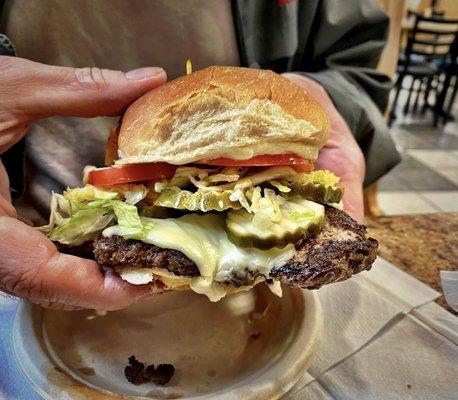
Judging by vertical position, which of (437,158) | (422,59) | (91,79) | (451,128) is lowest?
(451,128)

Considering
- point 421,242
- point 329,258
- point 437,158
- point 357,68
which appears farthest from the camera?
point 437,158

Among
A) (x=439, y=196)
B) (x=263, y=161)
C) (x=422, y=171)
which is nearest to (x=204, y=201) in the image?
(x=263, y=161)

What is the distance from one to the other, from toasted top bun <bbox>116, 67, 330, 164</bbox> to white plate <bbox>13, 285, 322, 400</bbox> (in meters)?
0.33

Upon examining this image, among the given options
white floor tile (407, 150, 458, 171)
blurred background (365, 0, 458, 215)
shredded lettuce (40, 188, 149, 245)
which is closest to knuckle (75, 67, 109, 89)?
shredded lettuce (40, 188, 149, 245)

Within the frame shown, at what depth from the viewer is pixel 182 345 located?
89 cm

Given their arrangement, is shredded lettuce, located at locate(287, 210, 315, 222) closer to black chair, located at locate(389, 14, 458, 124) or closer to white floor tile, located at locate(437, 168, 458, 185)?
white floor tile, located at locate(437, 168, 458, 185)

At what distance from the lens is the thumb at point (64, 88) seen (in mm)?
858

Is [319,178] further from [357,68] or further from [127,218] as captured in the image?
[357,68]

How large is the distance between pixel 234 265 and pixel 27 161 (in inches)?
30.9

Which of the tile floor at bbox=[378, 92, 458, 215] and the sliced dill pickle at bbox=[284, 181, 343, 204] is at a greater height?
the sliced dill pickle at bbox=[284, 181, 343, 204]

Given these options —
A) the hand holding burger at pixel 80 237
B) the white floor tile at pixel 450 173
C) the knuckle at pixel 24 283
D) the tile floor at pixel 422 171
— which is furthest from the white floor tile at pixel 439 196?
the knuckle at pixel 24 283

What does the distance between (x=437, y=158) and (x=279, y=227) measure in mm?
4018

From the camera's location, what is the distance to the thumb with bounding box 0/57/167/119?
858 mm

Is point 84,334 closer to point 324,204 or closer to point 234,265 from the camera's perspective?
point 234,265
